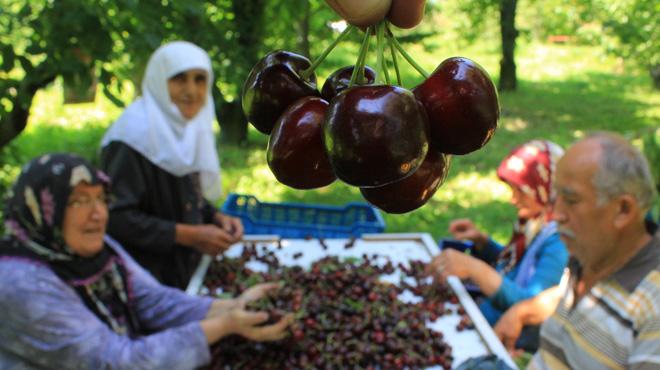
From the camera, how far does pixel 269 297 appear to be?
2.66 metres

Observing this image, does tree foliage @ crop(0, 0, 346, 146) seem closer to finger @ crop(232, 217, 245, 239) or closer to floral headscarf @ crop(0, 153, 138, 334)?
floral headscarf @ crop(0, 153, 138, 334)

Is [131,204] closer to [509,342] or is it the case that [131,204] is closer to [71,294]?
[71,294]

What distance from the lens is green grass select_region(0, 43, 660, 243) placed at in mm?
5996

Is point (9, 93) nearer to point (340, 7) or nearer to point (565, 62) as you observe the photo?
point (340, 7)

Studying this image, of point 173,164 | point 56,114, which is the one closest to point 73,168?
point 173,164

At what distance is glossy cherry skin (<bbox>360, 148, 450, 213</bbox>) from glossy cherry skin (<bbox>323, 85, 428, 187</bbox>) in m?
0.08

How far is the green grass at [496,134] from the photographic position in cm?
600

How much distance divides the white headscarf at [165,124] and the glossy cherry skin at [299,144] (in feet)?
7.39

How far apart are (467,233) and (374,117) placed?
3.10 m

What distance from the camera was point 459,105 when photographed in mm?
680

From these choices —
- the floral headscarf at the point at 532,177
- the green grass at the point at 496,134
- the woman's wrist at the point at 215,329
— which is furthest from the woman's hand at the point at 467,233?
the woman's wrist at the point at 215,329

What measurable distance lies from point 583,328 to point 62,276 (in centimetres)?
183

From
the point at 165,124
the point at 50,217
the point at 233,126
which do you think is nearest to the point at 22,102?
the point at 165,124

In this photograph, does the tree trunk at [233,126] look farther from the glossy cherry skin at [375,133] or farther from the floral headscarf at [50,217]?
the glossy cherry skin at [375,133]
